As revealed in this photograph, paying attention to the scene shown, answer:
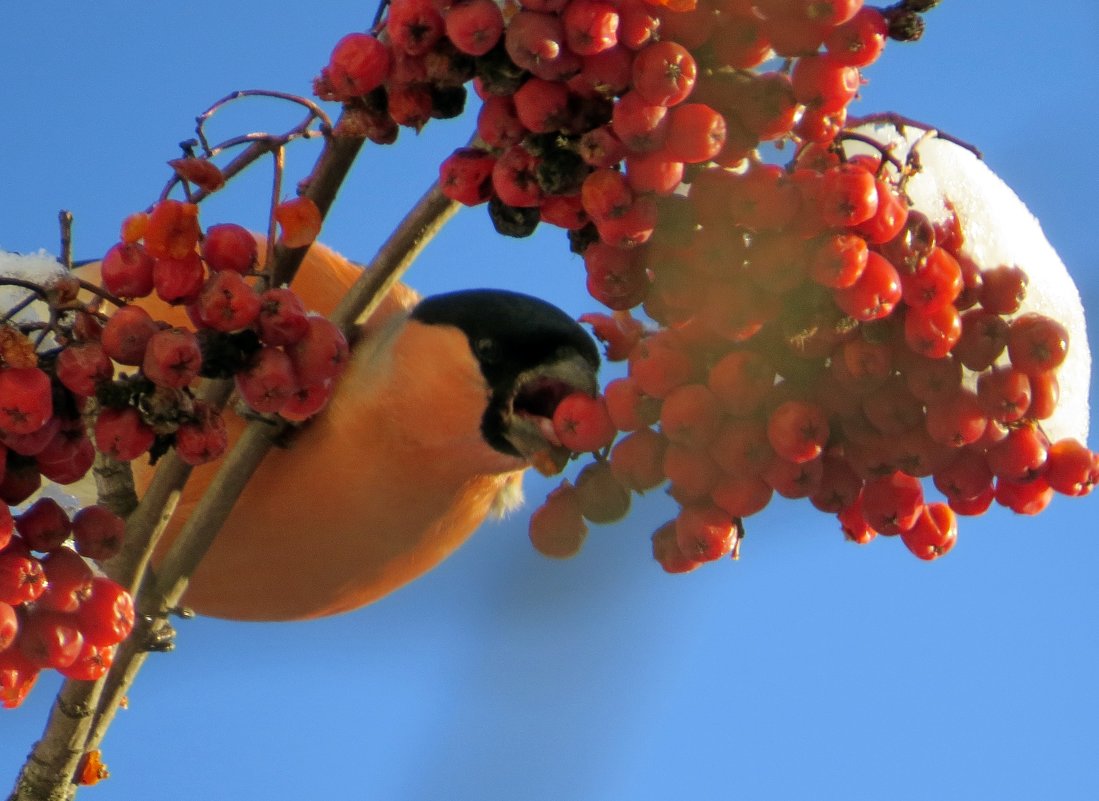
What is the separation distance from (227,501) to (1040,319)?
723mm

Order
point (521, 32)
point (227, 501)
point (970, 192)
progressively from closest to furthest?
1. point (521, 32)
2. point (970, 192)
3. point (227, 501)

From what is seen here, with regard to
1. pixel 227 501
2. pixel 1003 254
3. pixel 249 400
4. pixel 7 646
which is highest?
pixel 1003 254

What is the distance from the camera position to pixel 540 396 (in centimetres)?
171

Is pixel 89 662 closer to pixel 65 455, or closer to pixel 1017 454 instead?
pixel 65 455

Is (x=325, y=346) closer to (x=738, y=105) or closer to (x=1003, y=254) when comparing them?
(x=738, y=105)

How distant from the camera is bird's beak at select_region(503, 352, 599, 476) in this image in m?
1.62

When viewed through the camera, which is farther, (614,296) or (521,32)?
(614,296)

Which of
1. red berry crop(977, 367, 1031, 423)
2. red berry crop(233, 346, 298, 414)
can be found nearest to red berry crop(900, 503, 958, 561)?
red berry crop(977, 367, 1031, 423)

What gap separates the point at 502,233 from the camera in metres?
1.01

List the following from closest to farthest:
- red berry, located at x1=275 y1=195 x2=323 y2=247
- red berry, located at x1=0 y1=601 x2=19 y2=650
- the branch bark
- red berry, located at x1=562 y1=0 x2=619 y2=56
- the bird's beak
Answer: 1. red berry, located at x1=562 y1=0 x2=619 y2=56
2. red berry, located at x1=0 y1=601 x2=19 y2=650
3. red berry, located at x1=275 y1=195 x2=323 y2=247
4. the branch bark
5. the bird's beak

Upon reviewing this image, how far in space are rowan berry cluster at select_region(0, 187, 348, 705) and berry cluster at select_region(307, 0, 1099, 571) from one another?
15 centimetres

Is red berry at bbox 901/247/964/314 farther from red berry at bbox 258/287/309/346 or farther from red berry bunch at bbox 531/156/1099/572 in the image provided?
red berry at bbox 258/287/309/346

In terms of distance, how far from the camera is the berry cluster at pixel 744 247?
89 centimetres

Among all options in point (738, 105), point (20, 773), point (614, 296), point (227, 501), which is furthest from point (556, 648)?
point (738, 105)
